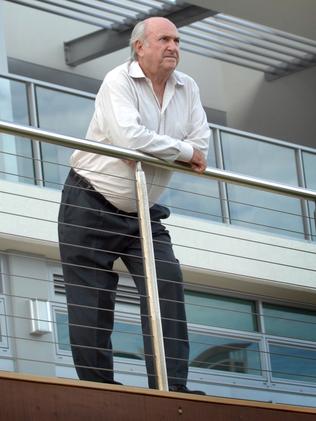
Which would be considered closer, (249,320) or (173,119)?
(173,119)

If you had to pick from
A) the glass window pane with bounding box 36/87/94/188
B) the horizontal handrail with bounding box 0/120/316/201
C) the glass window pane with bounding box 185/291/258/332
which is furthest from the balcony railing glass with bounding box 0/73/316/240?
the horizontal handrail with bounding box 0/120/316/201

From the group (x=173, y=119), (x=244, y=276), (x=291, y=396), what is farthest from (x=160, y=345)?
(x=244, y=276)

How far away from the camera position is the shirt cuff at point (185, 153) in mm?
4961

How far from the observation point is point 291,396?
9.99 meters

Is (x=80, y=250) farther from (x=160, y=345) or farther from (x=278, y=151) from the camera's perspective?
(x=278, y=151)

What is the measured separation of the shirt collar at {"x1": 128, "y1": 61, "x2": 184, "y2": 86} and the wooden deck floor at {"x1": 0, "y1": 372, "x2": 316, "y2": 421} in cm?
111

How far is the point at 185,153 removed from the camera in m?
4.97

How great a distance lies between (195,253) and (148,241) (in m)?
5.68

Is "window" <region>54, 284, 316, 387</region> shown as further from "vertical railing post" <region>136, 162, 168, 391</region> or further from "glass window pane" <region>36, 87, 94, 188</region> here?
"vertical railing post" <region>136, 162, 168, 391</region>

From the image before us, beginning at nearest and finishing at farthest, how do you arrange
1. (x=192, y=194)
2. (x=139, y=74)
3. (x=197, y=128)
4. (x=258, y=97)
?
(x=139, y=74) → (x=197, y=128) → (x=192, y=194) → (x=258, y=97)

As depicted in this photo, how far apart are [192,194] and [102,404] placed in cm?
542

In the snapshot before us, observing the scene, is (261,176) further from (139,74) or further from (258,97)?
(139,74)

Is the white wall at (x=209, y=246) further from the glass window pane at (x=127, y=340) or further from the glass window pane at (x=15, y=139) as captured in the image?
the glass window pane at (x=127, y=340)

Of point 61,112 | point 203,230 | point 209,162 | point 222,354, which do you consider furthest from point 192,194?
point 222,354
